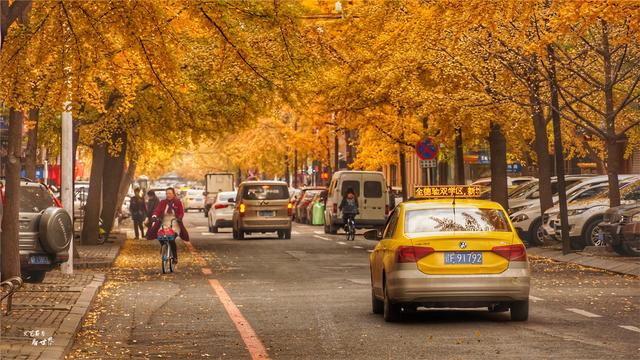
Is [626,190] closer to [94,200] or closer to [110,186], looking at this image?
[94,200]

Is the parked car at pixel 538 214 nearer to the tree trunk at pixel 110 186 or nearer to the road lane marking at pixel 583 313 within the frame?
the tree trunk at pixel 110 186

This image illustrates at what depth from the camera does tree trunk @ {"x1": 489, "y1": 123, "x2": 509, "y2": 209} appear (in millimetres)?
39438

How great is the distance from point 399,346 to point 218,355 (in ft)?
5.65

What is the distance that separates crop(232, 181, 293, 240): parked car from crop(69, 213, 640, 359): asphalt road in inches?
652

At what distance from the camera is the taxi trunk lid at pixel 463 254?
1570 cm

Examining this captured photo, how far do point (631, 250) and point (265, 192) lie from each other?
17.5m

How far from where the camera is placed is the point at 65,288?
2136 centimetres

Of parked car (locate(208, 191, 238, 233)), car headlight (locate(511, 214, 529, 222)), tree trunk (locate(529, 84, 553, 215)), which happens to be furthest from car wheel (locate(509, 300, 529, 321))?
parked car (locate(208, 191, 238, 233))

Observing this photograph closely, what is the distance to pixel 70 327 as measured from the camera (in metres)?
15.2

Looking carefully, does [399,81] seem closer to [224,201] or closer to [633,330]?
[224,201]

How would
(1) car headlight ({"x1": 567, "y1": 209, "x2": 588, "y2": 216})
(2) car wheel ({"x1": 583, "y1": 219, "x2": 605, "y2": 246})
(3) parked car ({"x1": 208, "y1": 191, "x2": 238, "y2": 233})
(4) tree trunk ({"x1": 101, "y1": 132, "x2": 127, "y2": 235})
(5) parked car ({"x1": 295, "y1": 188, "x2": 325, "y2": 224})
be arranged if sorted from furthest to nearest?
(5) parked car ({"x1": 295, "y1": 188, "x2": 325, "y2": 224}) → (3) parked car ({"x1": 208, "y1": 191, "x2": 238, "y2": 233}) → (4) tree trunk ({"x1": 101, "y1": 132, "x2": 127, "y2": 235}) → (1) car headlight ({"x1": 567, "y1": 209, "x2": 588, "y2": 216}) → (2) car wheel ({"x1": 583, "y1": 219, "x2": 605, "y2": 246})

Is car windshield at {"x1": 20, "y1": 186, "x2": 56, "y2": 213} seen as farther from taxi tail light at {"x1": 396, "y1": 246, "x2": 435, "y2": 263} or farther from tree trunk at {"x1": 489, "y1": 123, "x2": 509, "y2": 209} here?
tree trunk at {"x1": 489, "y1": 123, "x2": 509, "y2": 209}

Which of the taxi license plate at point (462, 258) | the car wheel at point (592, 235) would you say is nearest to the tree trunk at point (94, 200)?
the car wheel at point (592, 235)

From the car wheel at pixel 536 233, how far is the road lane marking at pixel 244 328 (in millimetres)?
15070
